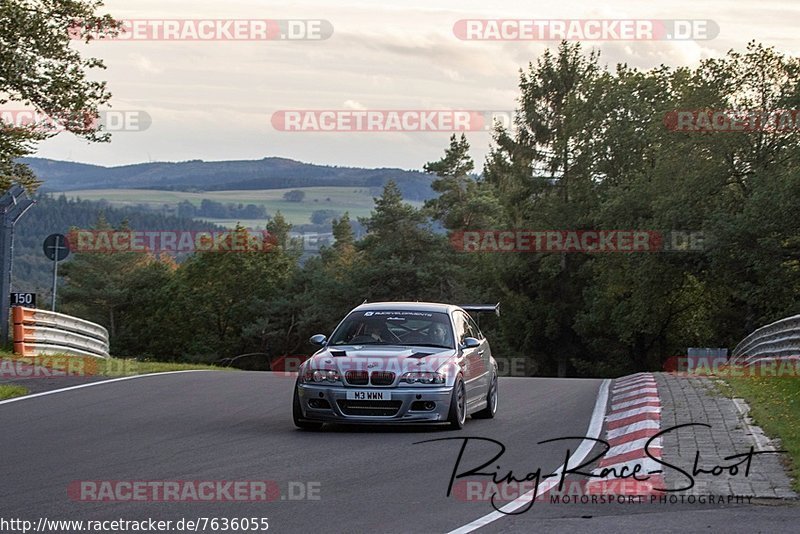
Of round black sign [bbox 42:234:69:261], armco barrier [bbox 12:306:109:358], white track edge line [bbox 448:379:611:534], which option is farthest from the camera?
round black sign [bbox 42:234:69:261]

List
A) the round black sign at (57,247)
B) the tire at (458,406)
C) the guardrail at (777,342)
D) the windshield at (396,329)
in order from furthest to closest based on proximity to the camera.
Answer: the round black sign at (57,247) < the guardrail at (777,342) < the windshield at (396,329) < the tire at (458,406)

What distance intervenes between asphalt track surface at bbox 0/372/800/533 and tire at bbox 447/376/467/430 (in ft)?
0.55

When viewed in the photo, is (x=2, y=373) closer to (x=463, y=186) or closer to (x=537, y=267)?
(x=537, y=267)

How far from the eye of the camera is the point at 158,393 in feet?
59.3

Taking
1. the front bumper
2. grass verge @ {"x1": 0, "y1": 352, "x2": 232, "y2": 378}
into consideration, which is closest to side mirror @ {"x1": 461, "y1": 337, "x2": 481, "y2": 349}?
the front bumper

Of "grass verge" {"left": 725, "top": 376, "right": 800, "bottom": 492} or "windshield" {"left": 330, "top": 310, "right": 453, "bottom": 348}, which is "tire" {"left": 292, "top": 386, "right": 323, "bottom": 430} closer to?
"windshield" {"left": 330, "top": 310, "right": 453, "bottom": 348}

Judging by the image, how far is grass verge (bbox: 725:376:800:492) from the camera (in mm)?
11420

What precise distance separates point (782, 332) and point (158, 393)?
11.5 m

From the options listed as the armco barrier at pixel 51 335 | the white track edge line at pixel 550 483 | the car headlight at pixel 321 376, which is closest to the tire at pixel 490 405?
the white track edge line at pixel 550 483

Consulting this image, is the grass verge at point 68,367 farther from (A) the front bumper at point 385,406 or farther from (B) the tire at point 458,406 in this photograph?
(B) the tire at point 458,406

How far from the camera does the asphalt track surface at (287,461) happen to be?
8.51 m

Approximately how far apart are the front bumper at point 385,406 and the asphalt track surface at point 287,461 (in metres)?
0.19

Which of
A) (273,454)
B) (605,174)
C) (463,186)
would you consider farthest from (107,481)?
(463,186)

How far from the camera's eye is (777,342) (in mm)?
22812
